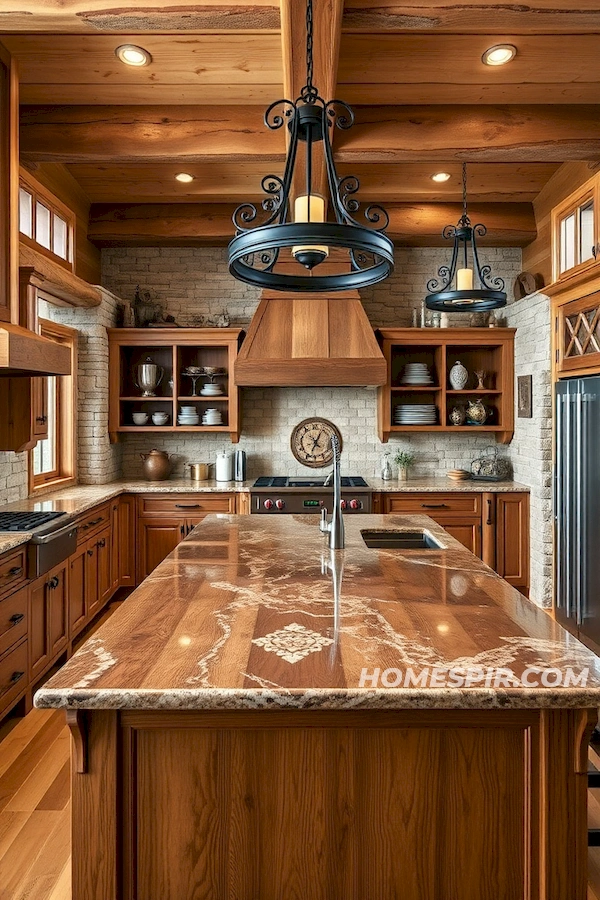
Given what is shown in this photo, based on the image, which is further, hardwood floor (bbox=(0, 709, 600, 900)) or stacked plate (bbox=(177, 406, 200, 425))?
stacked plate (bbox=(177, 406, 200, 425))

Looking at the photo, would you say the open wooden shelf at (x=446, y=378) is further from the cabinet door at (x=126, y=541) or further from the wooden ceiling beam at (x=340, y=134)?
the cabinet door at (x=126, y=541)

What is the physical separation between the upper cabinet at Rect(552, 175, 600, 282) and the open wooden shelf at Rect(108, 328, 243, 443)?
2642 millimetres

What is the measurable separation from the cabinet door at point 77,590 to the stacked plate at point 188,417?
1777 mm

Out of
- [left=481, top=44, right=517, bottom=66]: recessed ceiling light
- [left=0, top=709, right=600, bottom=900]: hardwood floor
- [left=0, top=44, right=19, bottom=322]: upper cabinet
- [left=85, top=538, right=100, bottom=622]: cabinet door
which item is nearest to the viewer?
[left=0, top=709, right=600, bottom=900]: hardwood floor

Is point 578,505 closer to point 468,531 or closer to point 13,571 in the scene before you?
point 468,531

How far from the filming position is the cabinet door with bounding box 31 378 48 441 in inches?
149

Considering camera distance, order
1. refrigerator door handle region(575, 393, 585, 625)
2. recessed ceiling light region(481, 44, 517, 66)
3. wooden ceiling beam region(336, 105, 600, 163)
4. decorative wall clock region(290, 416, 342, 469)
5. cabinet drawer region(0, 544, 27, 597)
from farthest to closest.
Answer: decorative wall clock region(290, 416, 342, 469) < refrigerator door handle region(575, 393, 585, 625) < wooden ceiling beam region(336, 105, 600, 163) < recessed ceiling light region(481, 44, 517, 66) < cabinet drawer region(0, 544, 27, 597)

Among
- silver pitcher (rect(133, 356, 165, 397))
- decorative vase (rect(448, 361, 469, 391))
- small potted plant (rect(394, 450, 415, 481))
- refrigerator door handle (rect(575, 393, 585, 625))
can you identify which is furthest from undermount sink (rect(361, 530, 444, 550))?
silver pitcher (rect(133, 356, 165, 397))

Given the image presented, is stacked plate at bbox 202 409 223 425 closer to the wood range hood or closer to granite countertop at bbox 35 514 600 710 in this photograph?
the wood range hood

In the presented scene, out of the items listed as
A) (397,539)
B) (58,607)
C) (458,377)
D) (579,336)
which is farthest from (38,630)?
(458,377)

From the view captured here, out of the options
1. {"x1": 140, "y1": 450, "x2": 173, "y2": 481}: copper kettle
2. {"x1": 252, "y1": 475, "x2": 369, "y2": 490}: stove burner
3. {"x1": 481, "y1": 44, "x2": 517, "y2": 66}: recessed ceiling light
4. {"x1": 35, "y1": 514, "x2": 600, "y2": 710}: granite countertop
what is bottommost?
{"x1": 35, "y1": 514, "x2": 600, "y2": 710}: granite countertop

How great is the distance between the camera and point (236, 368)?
5.42 metres

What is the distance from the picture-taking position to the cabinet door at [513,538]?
555 cm

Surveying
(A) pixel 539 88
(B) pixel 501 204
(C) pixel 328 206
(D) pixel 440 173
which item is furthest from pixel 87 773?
(B) pixel 501 204
